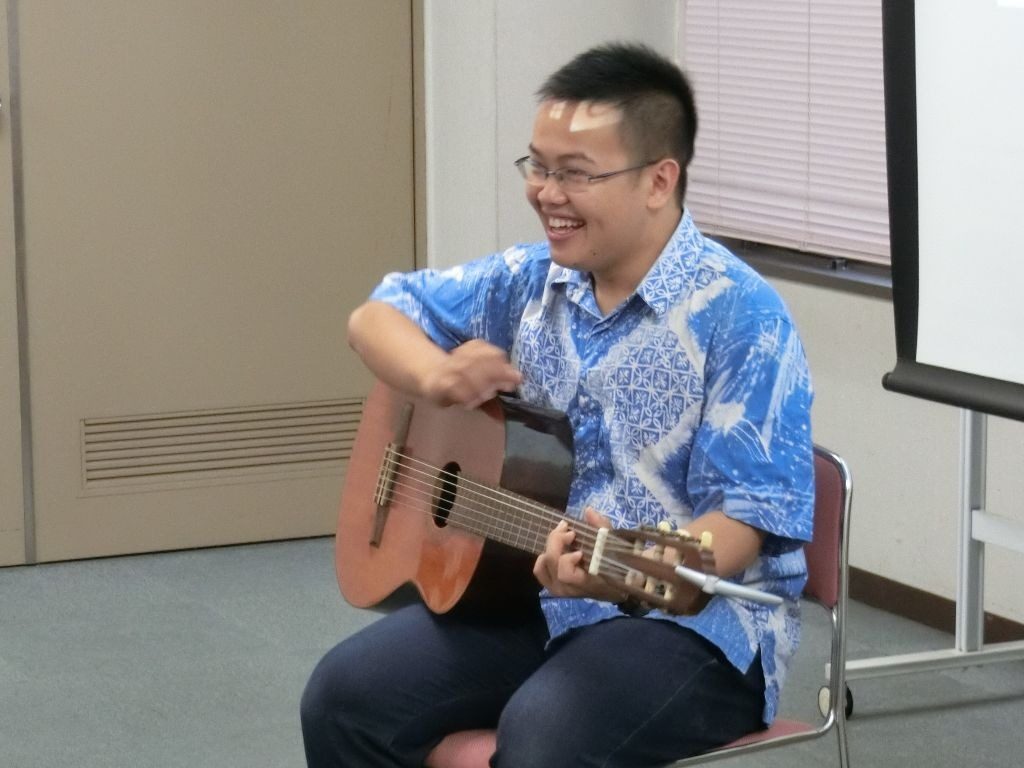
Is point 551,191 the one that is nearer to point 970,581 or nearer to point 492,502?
point 492,502

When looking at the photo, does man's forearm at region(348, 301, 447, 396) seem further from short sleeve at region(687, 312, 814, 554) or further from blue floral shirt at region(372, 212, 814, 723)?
short sleeve at region(687, 312, 814, 554)

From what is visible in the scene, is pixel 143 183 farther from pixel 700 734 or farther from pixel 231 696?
pixel 700 734

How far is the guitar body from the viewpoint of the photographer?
199cm

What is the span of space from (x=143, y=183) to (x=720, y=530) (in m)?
2.50

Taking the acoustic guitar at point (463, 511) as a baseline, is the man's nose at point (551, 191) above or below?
above

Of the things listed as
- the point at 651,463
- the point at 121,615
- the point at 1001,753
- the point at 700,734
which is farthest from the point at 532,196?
the point at 121,615

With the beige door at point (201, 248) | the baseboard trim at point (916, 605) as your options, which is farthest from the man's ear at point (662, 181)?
the beige door at point (201, 248)

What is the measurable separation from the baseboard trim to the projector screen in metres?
1.15

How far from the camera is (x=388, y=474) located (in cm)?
221

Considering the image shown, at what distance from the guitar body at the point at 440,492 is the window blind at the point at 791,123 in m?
1.56

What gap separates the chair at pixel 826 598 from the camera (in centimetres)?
198

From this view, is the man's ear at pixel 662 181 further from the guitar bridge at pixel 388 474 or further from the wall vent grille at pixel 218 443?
the wall vent grille at pixel 218 443

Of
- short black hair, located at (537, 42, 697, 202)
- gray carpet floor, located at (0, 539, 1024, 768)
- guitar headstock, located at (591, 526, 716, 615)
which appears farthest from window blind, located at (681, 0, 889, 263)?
guitar headstock, located at (591, 526, 716, 615)

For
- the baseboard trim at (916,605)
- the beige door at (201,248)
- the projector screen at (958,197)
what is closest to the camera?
the projector screen at (958,197)
